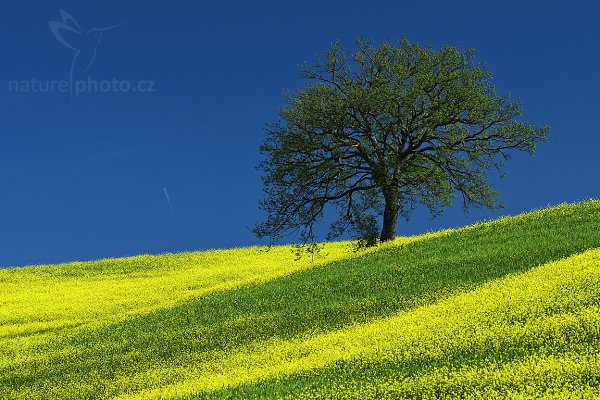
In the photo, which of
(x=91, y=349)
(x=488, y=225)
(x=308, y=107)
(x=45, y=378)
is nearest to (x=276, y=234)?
(x=308, y=107)

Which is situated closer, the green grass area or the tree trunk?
the green grass area

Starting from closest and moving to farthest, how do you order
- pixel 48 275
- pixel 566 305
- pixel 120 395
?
pixel 566 305 < pixel 120 395 < pixel 48 275

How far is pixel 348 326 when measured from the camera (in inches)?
859

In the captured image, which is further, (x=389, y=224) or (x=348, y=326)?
(x=389, y=224)

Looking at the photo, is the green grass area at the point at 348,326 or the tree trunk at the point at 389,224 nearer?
the green grass area at the point at 348,326

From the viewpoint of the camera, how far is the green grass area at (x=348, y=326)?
12867 millimetres

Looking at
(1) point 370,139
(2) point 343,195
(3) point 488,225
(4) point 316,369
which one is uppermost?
(1) point 370,139

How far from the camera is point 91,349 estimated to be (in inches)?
1032

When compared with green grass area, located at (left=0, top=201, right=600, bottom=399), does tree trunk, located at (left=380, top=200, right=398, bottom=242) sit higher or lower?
higher

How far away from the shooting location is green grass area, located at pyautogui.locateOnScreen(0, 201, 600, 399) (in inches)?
507

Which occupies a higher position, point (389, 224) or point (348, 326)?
point (389, 224)

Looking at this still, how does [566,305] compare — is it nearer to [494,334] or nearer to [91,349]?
[494,334]

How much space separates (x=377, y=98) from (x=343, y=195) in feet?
20.2

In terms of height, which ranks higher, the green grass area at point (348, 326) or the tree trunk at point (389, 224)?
the tree trunk at point (389, 224)
